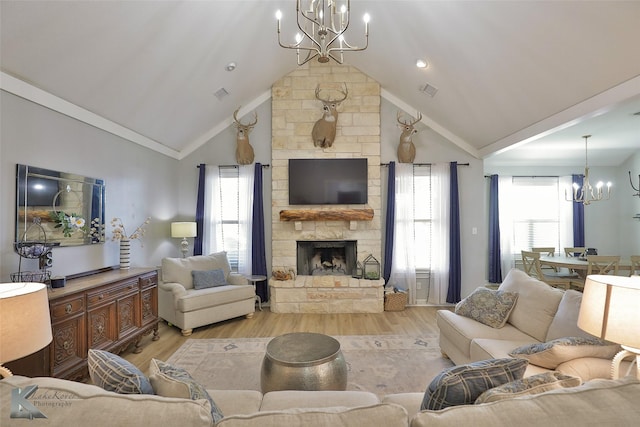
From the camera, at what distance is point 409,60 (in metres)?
4.09

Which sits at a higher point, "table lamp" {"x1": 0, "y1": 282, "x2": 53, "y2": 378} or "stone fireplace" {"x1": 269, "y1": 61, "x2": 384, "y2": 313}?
"stone fireplace" {"x1": 269, "y1": 61, "x2": 384, "y2": 313}

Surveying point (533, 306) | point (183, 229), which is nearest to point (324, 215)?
point (183, 229)

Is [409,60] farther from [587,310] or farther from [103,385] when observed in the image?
[103,385]

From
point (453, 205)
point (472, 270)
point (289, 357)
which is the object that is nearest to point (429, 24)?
point (453, 205)

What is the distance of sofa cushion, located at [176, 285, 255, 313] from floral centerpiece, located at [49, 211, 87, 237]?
4.56 feet

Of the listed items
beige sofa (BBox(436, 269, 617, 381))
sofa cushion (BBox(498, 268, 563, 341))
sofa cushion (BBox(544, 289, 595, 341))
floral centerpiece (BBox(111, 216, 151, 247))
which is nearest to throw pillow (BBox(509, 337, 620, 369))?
beige sofa (BBox(436, 269, 617, 381))

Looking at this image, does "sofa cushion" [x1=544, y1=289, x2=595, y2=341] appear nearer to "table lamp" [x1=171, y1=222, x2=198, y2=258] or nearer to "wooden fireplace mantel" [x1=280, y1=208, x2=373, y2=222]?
"wooden fireplace mantel" [x1=280, y1=208, x2=373, y2=222]

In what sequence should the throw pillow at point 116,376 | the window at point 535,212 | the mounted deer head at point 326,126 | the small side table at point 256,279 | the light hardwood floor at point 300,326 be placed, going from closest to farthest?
the throw pillow at point 116,376 < the light hardwood floor at point 300,326 < the small side table at point 256,279 < the mounted deer head at point 326,126 < the window at point 535,212

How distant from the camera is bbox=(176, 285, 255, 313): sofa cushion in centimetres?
390

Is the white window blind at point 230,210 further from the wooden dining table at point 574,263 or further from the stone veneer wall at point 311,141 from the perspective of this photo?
the wooden dining table at point 574,263

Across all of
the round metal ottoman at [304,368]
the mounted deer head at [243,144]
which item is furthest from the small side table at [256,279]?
the round metal ottoman at [304,368]

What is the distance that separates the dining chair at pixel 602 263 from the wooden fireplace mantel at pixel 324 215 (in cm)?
298

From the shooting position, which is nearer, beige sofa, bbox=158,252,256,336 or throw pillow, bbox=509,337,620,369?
throw pillow, bbox=509,337,620,369

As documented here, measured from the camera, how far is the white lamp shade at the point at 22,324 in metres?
1.24
